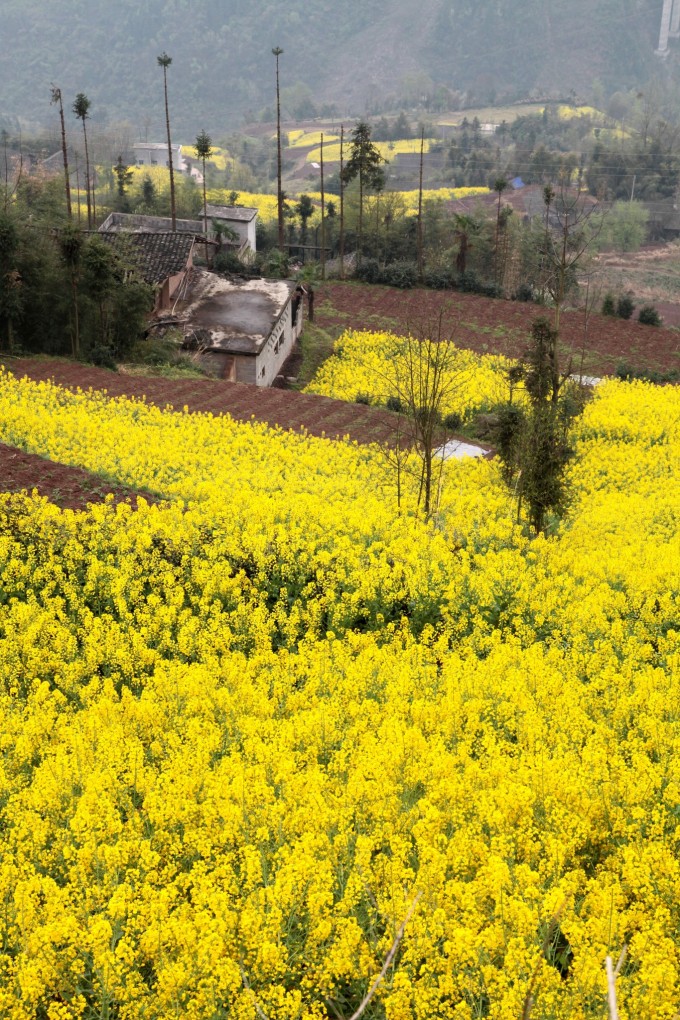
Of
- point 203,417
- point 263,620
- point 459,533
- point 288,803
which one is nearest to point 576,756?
point 288,803

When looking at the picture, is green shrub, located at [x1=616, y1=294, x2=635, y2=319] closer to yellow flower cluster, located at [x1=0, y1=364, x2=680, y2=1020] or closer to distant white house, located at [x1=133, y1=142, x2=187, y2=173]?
yellow flower cluster, located at [x1=0, y1=364, x2=680, y2=1020]

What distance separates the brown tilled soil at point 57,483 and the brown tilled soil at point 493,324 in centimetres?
2643

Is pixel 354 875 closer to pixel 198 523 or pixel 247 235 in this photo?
pixel 198 523

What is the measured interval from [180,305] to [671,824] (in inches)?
1340

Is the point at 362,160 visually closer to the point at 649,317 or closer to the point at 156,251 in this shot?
the point at 649,317

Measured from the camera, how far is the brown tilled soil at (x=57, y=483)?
1714cm

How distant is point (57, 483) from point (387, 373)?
22.8m

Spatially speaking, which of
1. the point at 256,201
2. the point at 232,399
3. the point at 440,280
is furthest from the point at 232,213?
the point at 256,201

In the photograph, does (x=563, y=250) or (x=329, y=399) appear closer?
(x=563, y=250)

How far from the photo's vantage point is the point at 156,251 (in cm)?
4141

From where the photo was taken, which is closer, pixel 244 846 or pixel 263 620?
pixel 244 846

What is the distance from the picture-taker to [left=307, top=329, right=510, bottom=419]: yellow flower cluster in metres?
35.1

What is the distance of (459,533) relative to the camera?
→ 1741cm

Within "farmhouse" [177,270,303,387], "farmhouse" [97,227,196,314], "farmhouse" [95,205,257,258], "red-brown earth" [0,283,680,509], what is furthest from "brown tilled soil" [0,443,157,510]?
"farmhouse" [95,205,257,258]
